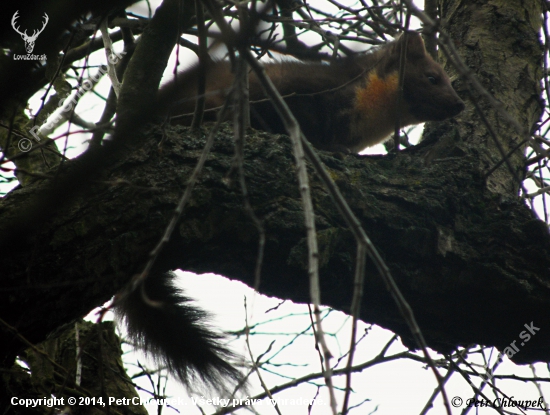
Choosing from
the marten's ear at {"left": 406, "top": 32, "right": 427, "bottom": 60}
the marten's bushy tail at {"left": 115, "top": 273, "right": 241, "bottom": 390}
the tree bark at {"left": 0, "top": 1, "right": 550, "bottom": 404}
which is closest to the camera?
the tree bark at {"left": 0, "top": 1, "right": 550, "bottom": 404}

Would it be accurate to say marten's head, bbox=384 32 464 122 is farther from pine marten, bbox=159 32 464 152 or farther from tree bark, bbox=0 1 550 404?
tree bark, bbox=0 1 550 404

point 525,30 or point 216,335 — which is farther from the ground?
point 525,30

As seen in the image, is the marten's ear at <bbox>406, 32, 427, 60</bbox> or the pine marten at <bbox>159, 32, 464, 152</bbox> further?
the marten's ear at <bbox>406, 32, 427, 60</bbox>

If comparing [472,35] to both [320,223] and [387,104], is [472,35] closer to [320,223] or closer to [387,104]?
[387,104]

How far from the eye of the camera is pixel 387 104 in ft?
13.8

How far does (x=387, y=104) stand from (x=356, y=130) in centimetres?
41

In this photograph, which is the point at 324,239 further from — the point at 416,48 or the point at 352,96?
the point at 416,48

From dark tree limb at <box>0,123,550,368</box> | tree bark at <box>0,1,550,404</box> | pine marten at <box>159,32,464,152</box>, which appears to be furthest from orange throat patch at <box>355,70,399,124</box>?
dark tree limb at <box>0,123,550,368</box>

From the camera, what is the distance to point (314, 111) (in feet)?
12.4

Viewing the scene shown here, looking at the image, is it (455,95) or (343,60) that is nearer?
(455,95)

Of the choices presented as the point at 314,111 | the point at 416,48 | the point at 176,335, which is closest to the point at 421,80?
the point at 416,48

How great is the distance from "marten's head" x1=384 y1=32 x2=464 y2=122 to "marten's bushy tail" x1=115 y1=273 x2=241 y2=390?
2281 millimetres

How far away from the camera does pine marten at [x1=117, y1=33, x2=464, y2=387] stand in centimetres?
265

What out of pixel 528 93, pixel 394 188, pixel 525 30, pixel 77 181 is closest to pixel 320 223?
pixel 394 188
